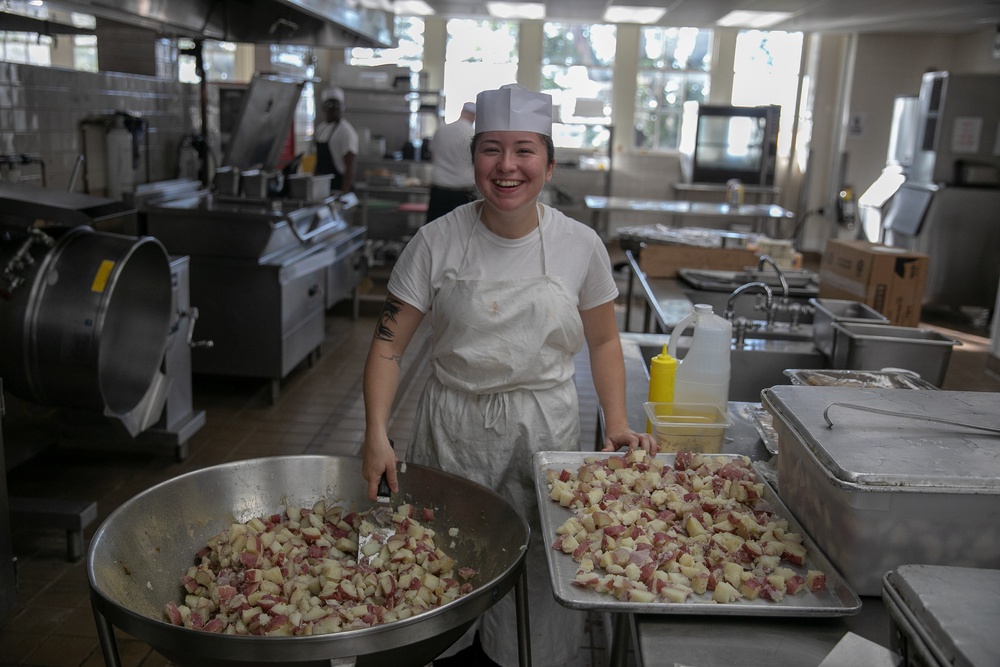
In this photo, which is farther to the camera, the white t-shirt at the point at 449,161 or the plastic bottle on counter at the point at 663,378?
the white t-shirt at the point at 449,161

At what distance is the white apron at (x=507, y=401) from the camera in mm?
1934

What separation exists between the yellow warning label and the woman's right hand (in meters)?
1.66

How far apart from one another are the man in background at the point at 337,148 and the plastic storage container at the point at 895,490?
6.92m

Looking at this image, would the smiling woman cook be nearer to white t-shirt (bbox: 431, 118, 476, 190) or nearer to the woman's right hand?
the woman's right hand

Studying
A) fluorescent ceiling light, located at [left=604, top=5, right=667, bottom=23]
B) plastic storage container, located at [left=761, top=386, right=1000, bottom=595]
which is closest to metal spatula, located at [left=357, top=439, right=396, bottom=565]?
plastic storage container, located at [left=761, top=386, right=1000, bottom=595]

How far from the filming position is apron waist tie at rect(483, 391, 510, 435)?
6.61 ft

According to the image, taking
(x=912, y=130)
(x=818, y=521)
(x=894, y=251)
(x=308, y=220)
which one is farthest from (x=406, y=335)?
(x=912, y=130)

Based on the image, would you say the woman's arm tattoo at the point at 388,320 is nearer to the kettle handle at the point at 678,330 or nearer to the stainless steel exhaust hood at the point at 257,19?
the kettle handle at the point at 678,330

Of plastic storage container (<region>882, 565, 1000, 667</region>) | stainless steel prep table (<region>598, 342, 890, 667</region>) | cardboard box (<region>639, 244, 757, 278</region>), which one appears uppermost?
plastic storage container (<region>882, 565, 1000, 667</region>)

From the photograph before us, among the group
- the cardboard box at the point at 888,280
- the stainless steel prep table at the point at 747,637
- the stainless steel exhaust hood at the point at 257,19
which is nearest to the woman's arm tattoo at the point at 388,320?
the stainless steel prep table at the point at 747,637

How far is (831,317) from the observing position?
10.1ft

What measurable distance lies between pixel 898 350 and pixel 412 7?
8.21 metres

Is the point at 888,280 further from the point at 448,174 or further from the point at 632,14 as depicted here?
the point at 632,14

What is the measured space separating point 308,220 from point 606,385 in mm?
3642
